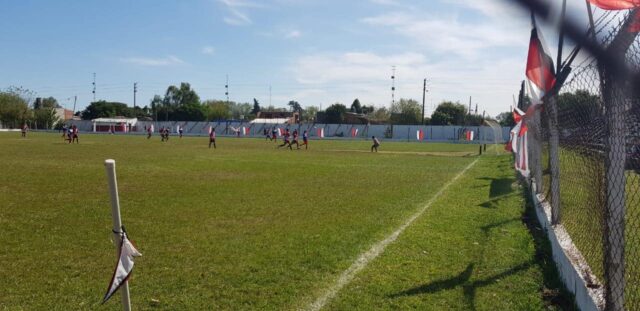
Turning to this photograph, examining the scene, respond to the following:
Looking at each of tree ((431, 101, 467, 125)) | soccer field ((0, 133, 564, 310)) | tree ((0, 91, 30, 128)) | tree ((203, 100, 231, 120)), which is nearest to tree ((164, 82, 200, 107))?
tree ((203, 100, 231, 120))

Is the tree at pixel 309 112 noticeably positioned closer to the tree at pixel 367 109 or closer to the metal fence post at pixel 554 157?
the tree at pixel 367 109

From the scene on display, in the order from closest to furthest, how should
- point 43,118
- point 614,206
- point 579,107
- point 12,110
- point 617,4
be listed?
1. point 617,4
2. point 614,206
3. point 579,107
4. point 12,110
5. point 43,118

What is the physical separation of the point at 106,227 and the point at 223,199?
11.9 feet

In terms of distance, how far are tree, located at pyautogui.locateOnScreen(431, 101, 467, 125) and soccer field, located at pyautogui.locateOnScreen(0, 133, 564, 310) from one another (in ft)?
263

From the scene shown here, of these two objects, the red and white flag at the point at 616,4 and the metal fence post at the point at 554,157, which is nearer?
the red and white flag at the point at 616,4

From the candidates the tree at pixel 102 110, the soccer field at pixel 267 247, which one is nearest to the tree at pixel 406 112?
the tree at pixel 102 110

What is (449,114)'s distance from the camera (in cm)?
9488

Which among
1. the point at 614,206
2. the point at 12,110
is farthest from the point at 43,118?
the point at 614,206

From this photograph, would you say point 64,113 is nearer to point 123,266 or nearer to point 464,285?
point 464,285

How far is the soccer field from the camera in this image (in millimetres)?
5148

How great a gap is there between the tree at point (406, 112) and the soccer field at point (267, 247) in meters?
85.9

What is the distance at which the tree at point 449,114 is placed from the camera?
92250 mm

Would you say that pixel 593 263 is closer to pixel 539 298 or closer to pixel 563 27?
pixel 539 298

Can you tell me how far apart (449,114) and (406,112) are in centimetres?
955
